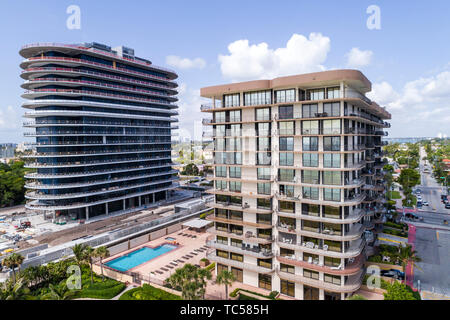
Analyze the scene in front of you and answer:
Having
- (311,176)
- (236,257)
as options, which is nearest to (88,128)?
(236,257)

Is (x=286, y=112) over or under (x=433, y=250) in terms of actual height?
over

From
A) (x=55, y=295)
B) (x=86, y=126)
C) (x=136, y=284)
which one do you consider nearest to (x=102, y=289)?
(x=136, y=284)

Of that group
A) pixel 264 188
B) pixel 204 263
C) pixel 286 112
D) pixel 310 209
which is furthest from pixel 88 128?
pixel 310 209

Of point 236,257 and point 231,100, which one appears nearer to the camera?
point 231,100

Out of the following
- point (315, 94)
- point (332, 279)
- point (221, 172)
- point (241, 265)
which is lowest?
point (241, 265)

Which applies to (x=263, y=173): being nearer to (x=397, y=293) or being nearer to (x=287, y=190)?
(x=287, y=190)

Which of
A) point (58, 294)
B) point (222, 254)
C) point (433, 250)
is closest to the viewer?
point (58, 294)

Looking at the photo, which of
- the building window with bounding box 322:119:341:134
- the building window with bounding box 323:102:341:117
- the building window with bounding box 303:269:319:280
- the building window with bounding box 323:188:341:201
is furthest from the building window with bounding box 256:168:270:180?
the building window with bounding box 303:269:319:280

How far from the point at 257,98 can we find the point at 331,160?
12792mm

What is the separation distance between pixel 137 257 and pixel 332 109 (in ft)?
137

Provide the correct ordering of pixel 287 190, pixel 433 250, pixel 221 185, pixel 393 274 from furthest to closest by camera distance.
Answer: pixel 433 250
pixel 221 185
pixel 393 274
pixel 287 190

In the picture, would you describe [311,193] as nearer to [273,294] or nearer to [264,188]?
Answer: [264,188]

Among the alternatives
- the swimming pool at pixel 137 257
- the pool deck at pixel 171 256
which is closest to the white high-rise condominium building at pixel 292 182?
the pool deck at pixel 171 256

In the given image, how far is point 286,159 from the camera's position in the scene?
38.3m
